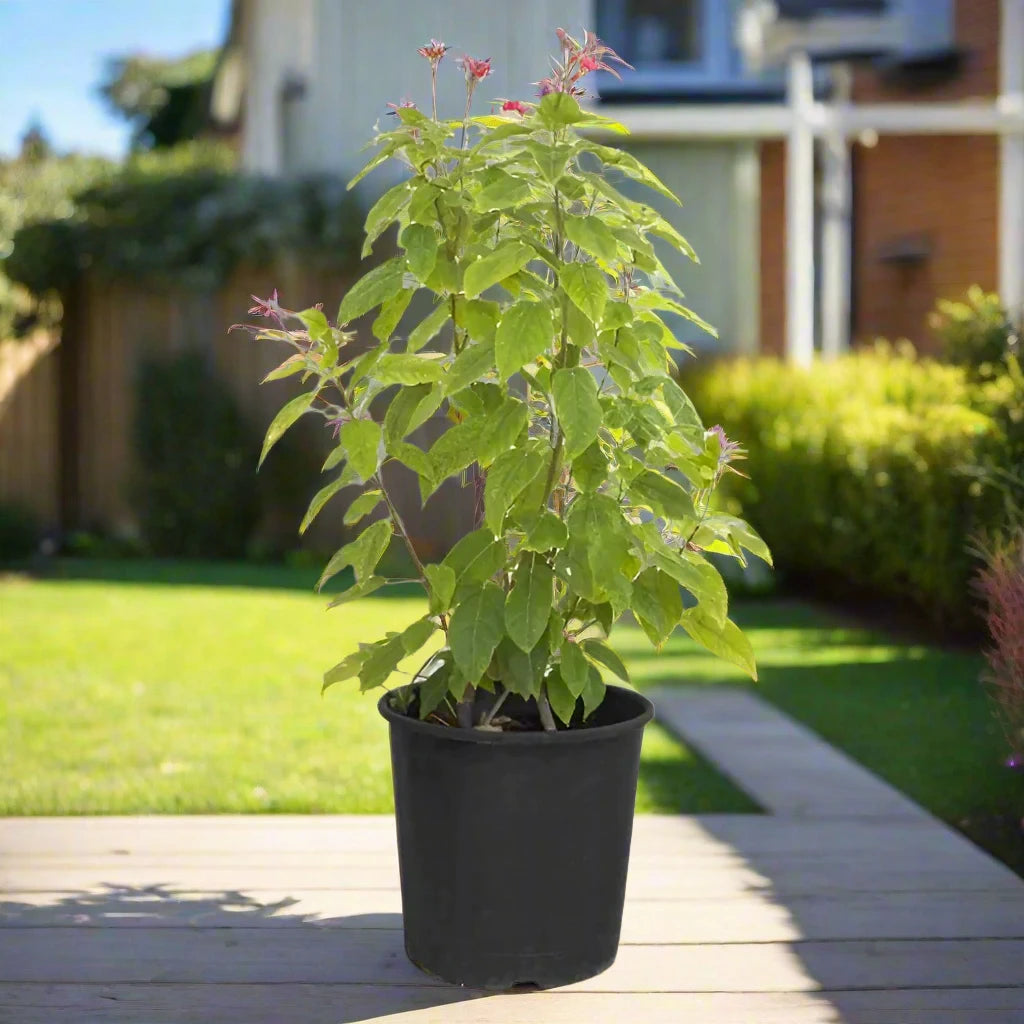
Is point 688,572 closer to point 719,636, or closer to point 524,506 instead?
point 719,636

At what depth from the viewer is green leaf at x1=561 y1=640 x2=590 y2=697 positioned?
2434 mm

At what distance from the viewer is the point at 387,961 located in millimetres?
2627

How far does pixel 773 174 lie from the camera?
493 inches

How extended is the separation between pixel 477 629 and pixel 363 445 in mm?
385

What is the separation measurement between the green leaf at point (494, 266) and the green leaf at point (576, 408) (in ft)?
0.65

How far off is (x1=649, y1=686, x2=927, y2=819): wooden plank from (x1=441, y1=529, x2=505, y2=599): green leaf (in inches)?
65.3

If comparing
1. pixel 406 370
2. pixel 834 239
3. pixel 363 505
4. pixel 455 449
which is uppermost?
pixel 834 239

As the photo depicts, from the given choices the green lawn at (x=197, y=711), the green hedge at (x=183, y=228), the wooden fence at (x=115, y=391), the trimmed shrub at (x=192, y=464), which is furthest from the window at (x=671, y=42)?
the green lawn at (x=197, y=711)

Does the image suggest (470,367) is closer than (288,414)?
Yes

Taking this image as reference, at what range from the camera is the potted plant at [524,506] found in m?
2.37

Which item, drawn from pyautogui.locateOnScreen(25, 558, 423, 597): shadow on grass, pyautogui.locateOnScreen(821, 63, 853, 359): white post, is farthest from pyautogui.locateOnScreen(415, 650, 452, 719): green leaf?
pyautogui.locateOnScreen(821, 63, 853, 359): white post

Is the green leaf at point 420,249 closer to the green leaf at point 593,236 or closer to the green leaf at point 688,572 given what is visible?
the green leaf at point 593,236

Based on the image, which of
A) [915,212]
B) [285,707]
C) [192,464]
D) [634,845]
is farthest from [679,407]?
[915,212]

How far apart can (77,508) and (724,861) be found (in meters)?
8.25
